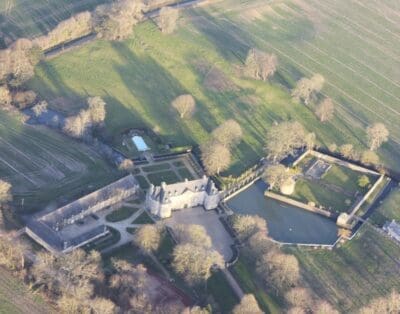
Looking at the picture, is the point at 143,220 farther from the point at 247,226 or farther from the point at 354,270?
the point at 354,270

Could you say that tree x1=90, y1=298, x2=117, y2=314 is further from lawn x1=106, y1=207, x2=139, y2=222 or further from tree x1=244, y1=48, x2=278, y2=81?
tree x1=244, y1=48, x2=278, y2=81

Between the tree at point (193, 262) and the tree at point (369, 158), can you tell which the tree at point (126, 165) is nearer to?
the tree at point (193, 262)

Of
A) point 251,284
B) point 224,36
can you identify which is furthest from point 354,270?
point 224,36

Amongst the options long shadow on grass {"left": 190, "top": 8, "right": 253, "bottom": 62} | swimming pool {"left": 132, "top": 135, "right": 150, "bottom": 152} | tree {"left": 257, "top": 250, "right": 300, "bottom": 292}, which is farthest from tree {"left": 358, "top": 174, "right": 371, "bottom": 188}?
long shadow on grass {"left": 190, "top": 8, "right": 253, "bottom": 62}

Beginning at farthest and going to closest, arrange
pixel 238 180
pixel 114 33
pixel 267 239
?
pixel 114 33 → pixel 238 180 → pixel 267 239

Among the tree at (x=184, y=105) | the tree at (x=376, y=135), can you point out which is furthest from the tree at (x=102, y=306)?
the tree at (x=376, y=135)

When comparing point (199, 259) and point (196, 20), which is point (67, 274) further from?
point (196, 20)

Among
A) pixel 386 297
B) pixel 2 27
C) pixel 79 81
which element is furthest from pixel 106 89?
pixel 386 297

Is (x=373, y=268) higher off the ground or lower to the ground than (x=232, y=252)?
higher
